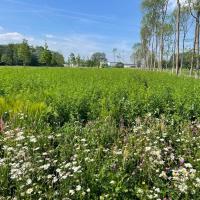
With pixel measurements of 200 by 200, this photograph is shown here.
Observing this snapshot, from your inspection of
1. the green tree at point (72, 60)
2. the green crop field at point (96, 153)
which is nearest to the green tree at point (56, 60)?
the green tree at point (72, 60)

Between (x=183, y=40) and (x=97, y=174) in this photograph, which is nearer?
(x=97, y=174)

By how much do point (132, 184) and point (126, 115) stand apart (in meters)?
3.87

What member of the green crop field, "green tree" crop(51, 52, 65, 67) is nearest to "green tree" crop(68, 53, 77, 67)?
"green tree" crop(51, 52, 65, 67)

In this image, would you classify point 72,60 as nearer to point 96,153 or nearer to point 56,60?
point 56,60

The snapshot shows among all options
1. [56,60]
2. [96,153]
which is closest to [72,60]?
[56,60]

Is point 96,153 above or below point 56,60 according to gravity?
below

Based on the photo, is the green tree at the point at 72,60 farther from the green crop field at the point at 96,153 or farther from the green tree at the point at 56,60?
the green crop field at the point at 96,153

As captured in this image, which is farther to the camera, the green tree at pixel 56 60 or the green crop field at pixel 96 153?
the green tree at pixel 56 60

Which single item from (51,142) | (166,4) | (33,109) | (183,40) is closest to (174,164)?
(51,142)

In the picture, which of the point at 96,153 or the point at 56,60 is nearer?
the point at 96,153

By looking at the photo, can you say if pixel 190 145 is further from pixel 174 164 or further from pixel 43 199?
pixel 43 199

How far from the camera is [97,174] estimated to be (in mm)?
4664

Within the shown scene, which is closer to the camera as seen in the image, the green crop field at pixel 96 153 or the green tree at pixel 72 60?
the green crop field at pixel 96 153

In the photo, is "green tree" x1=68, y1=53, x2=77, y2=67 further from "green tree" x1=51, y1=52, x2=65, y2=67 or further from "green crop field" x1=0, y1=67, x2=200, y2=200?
"green crop field" x1=0, y1=67, x2=200, y2=200
